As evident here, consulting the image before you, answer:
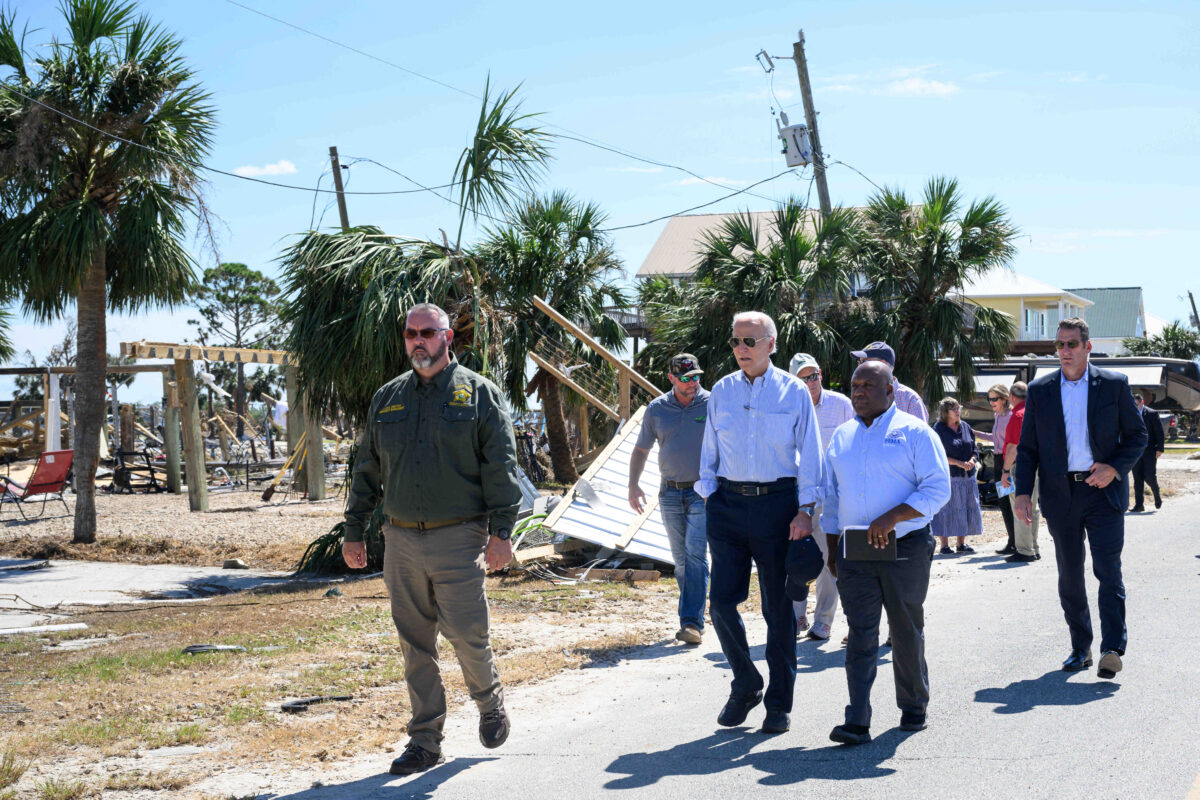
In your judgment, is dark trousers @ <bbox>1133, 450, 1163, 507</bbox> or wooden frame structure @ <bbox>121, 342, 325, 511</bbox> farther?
wooden frame structure @ <bbox>121, 342, 325, 511</bbox>

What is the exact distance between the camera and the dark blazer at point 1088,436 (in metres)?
6.01

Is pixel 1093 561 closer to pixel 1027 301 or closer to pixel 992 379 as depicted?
pixel 992 379

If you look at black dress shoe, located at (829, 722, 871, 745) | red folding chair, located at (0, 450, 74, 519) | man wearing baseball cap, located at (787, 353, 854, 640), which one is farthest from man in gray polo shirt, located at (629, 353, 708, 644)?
red folding chair, located at (0, 450, 74, 519)

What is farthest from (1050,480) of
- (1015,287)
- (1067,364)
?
(1015,287)

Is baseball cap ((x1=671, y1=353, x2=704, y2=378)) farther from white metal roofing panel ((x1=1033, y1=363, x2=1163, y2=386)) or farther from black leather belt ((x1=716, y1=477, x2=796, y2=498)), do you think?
white metal roofing panel ((x1=1033, y1=363, x2=1163, y2=386))

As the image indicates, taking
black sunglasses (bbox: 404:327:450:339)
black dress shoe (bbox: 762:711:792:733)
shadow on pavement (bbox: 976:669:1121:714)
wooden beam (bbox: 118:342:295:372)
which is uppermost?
wooden beam (bbox: 118:342:295:372)

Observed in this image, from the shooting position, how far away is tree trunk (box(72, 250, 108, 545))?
13.8m

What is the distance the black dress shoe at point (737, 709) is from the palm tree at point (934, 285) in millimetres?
13316

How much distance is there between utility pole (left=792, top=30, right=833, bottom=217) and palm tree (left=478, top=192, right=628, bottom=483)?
4549mm

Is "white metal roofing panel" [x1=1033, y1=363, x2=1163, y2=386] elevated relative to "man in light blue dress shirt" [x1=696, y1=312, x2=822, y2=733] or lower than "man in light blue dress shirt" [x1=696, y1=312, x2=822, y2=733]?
elevated

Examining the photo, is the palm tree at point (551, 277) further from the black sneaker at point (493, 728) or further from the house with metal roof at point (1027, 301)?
the house with metal roof at point (1027, 301)

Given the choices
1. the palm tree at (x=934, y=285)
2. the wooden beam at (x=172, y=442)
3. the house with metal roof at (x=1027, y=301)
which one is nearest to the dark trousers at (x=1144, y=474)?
the palm tree at (x=934, y=285)

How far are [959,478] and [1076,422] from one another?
16.6 feet

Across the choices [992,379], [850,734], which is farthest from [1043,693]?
[992,379]
